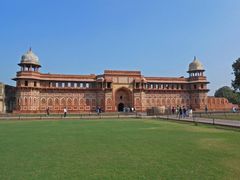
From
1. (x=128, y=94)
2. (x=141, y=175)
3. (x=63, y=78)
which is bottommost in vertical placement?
(x=141, y=175)

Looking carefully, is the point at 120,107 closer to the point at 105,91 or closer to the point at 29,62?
the point at 105,91

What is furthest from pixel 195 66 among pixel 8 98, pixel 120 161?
pixel 120 161

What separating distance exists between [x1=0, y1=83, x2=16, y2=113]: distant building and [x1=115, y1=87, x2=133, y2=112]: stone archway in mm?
19674

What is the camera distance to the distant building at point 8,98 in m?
44.6

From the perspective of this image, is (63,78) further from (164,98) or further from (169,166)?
(169,166)

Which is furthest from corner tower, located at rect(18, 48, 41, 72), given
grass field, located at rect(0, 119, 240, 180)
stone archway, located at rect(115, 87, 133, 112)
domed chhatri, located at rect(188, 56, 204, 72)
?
grass field, located at rect(0, 119, 240, 180)

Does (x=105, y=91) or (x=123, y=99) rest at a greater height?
(x=105, y=91)

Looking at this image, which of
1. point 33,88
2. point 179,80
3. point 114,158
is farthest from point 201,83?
point 114,158

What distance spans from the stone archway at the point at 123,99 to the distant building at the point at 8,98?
19674mm

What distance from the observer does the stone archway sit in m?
49.3

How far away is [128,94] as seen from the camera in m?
49.8

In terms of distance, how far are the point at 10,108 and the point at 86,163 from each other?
44675 millimetres

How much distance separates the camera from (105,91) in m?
47.3

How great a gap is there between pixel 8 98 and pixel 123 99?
2235 centimetres
